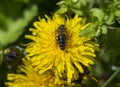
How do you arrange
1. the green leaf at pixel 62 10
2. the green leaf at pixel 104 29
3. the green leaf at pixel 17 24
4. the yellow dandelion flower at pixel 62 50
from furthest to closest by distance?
the green leaf at pixel 17 24, the green leaf at pixel 62 10, the green leaf at pixel 104 29, the yellow dandelion flower at pixel 62 50

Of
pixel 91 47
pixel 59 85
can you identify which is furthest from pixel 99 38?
pixel 59 85

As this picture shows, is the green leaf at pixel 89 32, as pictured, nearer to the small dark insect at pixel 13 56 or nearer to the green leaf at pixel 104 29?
the green leaf at pixel 104 29

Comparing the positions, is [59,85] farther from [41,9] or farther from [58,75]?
[41,9]

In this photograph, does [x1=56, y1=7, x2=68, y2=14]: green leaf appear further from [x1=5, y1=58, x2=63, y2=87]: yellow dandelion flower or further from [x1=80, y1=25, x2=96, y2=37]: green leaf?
[x1=5, y1=58, x2=63, y2=87]: yellow dandelion flower

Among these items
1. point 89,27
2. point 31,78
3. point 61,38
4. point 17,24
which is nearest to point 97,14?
point 89,27

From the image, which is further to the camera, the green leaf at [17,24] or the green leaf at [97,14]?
the green leaf at [17,24]

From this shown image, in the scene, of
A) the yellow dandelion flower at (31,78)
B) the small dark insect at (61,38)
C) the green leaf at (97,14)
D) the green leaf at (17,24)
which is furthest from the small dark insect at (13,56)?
the green leaf at (17,24)
